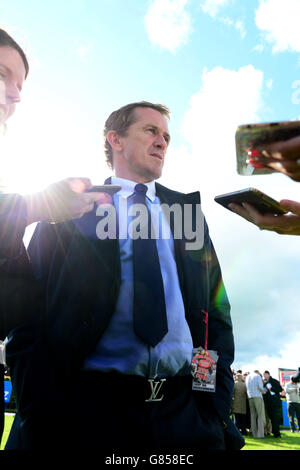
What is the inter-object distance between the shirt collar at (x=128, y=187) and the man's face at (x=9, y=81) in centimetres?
88

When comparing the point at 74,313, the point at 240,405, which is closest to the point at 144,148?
the point at 74,313

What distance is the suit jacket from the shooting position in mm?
1875

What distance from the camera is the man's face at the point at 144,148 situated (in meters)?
2.85

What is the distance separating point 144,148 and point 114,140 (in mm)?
367

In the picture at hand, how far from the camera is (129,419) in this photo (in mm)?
1779

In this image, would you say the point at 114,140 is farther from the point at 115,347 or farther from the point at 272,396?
the point at 272,396

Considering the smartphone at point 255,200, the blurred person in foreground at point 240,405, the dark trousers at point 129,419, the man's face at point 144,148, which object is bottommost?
the blurred person in foreground at point 240,405

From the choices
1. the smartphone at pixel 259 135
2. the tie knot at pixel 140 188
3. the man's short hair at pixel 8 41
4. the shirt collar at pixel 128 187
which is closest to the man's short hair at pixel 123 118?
the shirt collar at pixel 128 187

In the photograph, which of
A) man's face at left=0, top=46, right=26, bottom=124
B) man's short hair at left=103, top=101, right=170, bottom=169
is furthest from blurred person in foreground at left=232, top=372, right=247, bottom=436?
man's face at left=0, top=46, right=26, bottom=124

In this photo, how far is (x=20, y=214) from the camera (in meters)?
1.65

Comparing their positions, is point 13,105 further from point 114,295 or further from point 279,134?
point 279,134

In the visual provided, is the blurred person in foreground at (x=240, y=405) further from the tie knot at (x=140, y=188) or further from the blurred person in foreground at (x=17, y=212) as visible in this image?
the blurred person in foreground at (x=17, y=212)

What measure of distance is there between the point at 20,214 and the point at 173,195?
4.49 ft


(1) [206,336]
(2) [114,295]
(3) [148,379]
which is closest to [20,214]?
(2) [114,295]
